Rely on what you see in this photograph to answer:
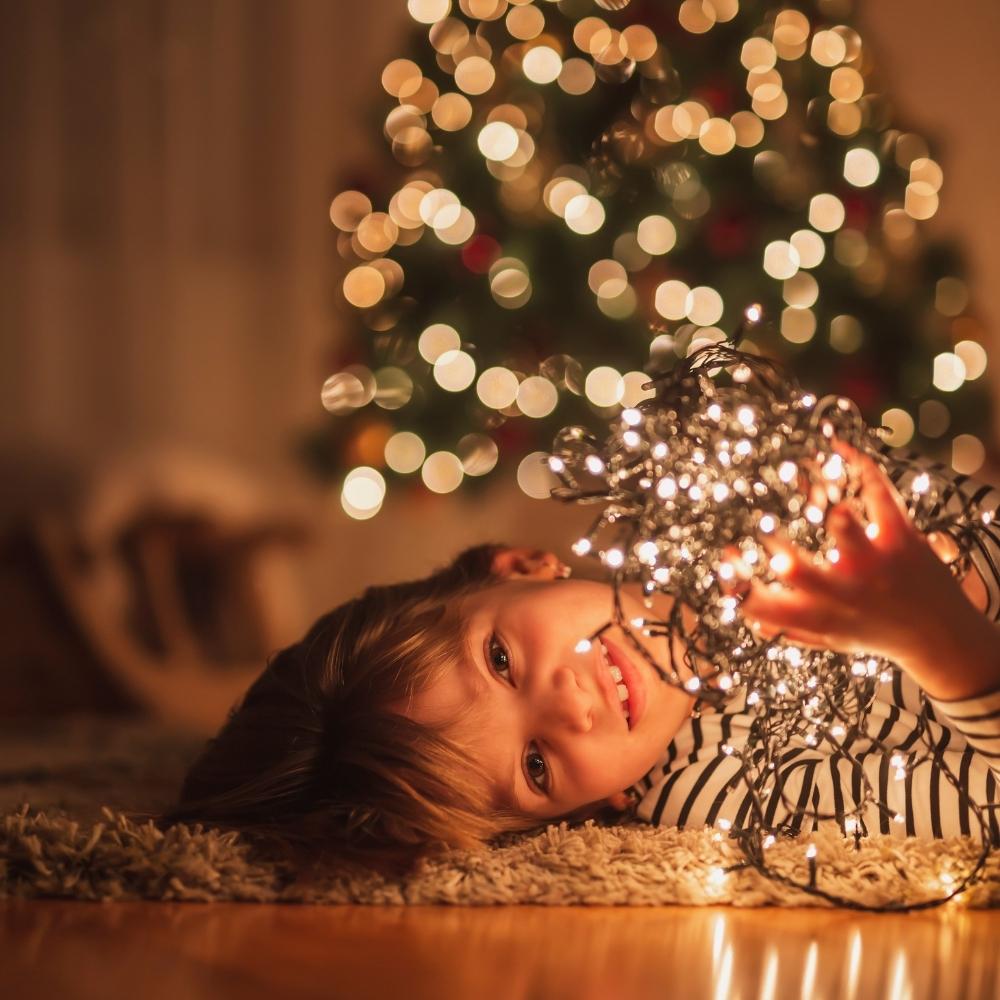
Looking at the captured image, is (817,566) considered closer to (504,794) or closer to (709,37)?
(504,794)

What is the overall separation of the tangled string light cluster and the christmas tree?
177 centimetres

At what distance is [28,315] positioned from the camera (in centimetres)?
330

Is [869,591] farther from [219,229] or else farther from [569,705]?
[219,229]

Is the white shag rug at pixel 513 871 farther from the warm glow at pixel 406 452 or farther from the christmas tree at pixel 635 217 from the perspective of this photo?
the warm glow at pixel 406 452

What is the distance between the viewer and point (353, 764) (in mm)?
1090

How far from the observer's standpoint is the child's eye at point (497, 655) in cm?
115

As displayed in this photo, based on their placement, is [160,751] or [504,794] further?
[160,751]

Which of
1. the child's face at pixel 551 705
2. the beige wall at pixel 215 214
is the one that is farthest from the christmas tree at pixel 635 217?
the child's face at pixel 551 705

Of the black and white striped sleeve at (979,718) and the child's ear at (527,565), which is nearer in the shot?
the black and white striped sleeve at (979,718)

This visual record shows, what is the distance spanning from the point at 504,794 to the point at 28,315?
2.64 m

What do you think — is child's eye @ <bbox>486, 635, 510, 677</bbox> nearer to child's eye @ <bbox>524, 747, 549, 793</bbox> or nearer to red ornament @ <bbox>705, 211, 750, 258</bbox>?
child's eye @ <bbox>524, 747, 549, 793</bbox>

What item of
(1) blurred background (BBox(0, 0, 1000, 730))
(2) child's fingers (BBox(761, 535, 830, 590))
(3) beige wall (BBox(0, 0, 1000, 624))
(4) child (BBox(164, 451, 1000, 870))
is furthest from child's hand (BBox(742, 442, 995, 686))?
(3) beige wall (BBox(0, 0, 1000, 624))

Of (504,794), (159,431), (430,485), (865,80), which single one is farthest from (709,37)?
(504,794)

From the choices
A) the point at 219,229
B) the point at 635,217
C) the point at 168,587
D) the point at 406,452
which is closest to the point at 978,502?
the point at 635,217
